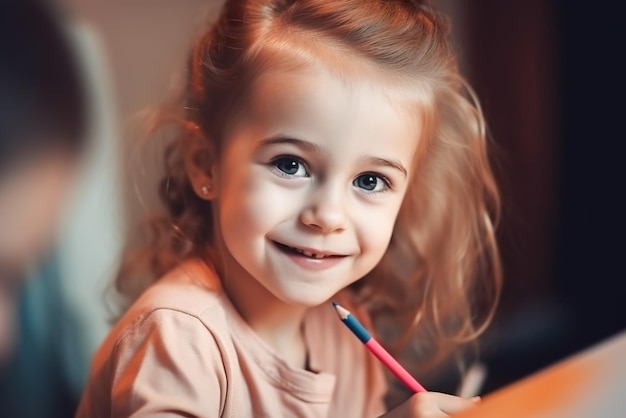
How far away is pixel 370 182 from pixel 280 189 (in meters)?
0.06

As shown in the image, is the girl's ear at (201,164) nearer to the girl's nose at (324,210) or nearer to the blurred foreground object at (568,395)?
the girl's nose at (324,210)

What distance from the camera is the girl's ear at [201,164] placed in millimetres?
656

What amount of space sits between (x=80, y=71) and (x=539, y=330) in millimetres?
494

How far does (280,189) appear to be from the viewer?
60 cm

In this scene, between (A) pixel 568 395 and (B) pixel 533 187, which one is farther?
(B) pixel 533 187

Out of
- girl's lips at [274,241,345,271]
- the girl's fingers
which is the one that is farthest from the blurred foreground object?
girl's lips at [274,241,345,271]

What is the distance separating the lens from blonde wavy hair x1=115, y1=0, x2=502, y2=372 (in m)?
0.60

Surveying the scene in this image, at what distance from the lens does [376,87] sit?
59cm

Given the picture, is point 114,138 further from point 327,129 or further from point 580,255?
point 580,255

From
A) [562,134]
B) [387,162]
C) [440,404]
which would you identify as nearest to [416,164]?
[387,162]

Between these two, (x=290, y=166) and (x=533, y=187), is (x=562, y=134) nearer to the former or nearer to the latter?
(x=533, y=187)

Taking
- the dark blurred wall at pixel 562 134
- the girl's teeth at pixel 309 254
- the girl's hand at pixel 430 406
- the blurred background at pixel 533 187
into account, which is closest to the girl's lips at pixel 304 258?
the girl's teeth at pixel 309 254

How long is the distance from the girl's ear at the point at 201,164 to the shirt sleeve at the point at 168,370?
0.10m

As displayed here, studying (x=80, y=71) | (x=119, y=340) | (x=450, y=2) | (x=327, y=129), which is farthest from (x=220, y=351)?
(x=450, y=2)
